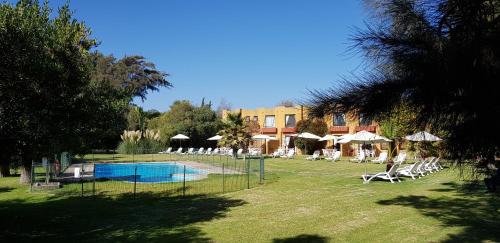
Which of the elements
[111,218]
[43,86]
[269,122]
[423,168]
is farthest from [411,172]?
[269,122]

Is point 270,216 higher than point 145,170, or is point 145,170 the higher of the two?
point 145,170

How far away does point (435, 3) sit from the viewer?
2.75 m

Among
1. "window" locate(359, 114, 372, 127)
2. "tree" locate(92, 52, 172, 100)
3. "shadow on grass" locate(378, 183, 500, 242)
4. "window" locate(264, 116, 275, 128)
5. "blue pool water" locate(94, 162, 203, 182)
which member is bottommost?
"shadow on grass" locate(378, 183, 500, 242)

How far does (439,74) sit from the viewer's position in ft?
7.79

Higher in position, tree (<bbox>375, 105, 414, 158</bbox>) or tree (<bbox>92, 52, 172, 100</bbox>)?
tree (<bbox>92, 52, 172, 100</bbox>)

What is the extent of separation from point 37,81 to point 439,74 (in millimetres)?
7299

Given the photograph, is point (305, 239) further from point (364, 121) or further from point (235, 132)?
point (235, 132)

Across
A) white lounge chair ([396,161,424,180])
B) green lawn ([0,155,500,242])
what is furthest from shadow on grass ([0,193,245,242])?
white lounge chair ([396,161,424,180])

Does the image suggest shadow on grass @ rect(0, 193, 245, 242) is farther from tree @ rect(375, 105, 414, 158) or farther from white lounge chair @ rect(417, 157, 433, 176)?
white lounge chair @ rect(417, 157, 433, 176)

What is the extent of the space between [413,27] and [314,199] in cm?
1002

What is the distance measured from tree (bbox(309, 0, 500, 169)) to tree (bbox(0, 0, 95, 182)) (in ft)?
20.9

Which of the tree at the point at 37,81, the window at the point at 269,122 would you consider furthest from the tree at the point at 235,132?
the tree at the point at 37,81

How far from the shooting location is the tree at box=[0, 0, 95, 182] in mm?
7348

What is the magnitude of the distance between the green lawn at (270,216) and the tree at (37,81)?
1.98m
